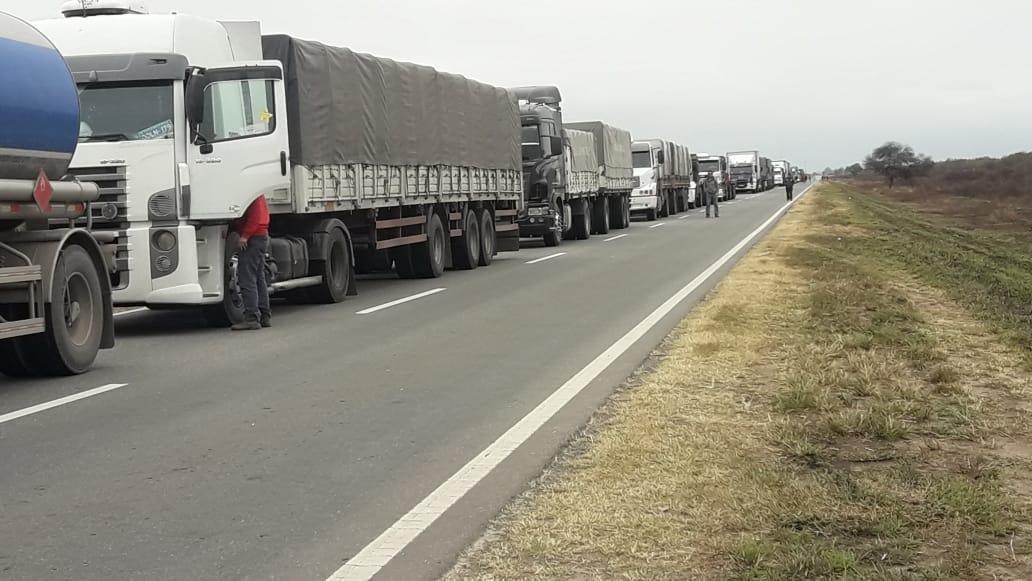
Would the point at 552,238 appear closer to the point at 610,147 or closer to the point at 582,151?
the point at 582,151

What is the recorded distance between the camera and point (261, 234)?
43.5 feet

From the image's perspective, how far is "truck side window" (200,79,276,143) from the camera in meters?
13.2

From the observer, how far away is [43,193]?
32.6 ft

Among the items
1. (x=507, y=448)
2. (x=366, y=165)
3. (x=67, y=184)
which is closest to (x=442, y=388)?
(x=507, y=448)

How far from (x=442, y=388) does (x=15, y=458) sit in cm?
314

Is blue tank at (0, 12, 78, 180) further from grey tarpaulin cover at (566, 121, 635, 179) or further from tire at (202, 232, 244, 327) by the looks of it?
grey tarpaulin cover at (566, 121, 635, 179)

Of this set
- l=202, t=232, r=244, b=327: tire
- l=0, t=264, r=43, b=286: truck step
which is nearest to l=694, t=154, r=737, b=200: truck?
l=202, t=232, r=244, b=327: tire

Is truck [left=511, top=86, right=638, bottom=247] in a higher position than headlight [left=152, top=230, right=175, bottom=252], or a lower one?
higher

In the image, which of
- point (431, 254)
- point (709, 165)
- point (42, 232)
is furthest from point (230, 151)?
point (709, 165)

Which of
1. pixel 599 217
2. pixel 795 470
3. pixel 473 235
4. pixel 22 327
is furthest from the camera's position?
pixel 599 217

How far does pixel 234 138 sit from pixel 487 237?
33.4 feet

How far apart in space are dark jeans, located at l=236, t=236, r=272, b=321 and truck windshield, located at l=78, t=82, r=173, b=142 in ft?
4.70

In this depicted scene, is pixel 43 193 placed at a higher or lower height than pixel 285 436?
higher

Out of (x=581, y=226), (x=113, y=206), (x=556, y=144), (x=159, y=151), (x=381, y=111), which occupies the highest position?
(x=556, y=144)
